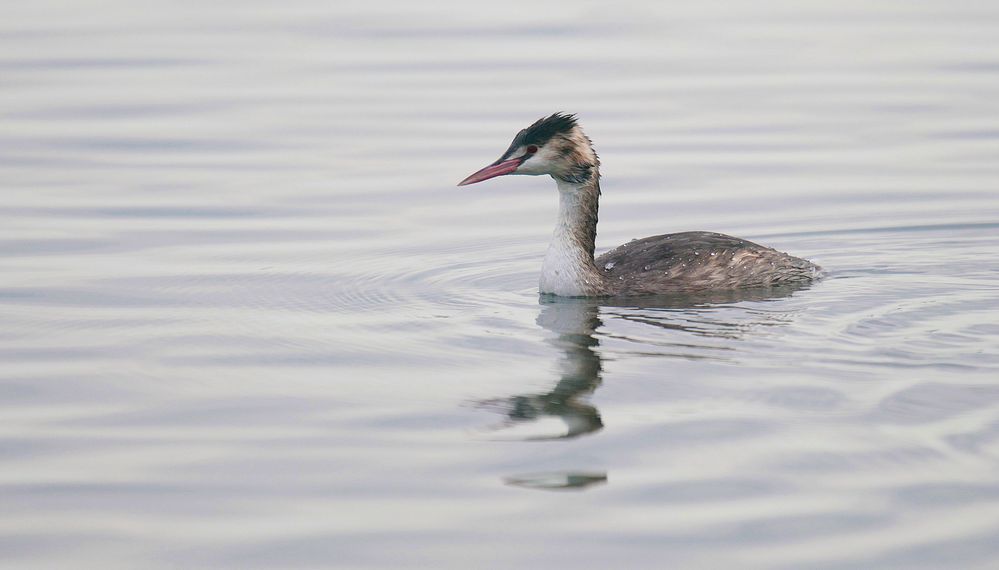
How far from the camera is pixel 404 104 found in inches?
700

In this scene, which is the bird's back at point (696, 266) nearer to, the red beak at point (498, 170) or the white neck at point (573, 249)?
the white neck at point (573, 249)

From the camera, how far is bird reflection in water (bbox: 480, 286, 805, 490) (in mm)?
8070

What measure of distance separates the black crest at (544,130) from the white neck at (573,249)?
0.44 meters

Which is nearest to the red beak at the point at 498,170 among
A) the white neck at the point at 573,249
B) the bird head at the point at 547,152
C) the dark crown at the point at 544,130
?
the bird head at the point at 547,152

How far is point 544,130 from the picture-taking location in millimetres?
11703

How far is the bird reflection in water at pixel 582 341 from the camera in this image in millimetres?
8070

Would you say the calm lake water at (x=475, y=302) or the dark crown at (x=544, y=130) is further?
the dark crown at (x=544, y=130)

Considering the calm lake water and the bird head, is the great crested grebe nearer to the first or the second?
the bird head

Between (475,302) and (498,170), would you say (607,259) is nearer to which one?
(498,170)

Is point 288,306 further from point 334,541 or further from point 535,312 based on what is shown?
point 334,541

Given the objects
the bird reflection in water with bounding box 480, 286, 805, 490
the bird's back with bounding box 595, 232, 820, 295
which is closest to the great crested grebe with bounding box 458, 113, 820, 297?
the bird's back with bounding box 595, 232, 820, 295

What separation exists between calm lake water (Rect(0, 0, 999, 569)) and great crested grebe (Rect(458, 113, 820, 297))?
0.30 metres

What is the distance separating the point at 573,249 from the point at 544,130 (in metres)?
0.84

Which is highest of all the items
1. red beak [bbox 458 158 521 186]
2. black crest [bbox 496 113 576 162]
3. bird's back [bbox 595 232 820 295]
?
black crest [bbox 496 113 576 162]
